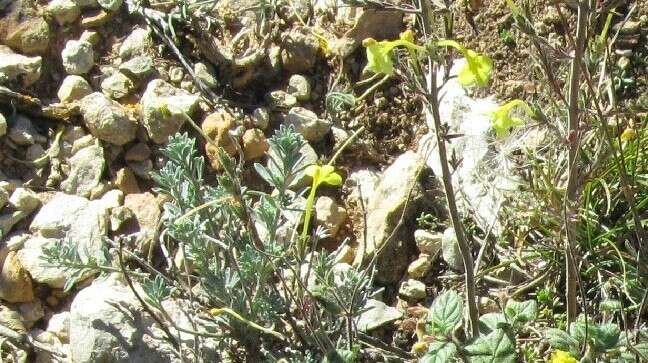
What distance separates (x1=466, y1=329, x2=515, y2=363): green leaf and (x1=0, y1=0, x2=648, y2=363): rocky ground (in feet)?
2.40

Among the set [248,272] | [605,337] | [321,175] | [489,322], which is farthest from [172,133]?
[605,337]

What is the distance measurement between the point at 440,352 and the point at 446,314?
0.13 meters

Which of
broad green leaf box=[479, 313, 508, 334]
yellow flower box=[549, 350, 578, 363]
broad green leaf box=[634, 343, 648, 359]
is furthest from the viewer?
broad green leaf box=[479, 313, 508, 334]

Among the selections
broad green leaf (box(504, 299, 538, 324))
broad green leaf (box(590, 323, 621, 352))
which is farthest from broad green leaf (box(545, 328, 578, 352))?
broad green leaf (box(504, 299, 538, 324))

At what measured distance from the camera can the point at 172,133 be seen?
3.42m

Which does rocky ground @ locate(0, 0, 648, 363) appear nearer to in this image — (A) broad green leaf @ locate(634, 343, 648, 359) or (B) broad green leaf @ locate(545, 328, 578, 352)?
(B) broad green leaf @ locate(545, 328, 578, 352)

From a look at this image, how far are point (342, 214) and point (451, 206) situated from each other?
1174mm

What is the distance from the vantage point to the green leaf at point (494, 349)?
2.26 meters

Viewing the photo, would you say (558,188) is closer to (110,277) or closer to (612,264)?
(612,264)

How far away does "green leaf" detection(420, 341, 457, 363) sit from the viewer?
7.27 feet

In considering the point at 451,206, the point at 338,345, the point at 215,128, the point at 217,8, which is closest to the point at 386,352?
the point at 338,345

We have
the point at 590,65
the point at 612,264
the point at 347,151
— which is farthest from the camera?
the point at 347,151

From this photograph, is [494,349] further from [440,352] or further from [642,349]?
[642,349]

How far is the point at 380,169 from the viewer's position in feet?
11.4
